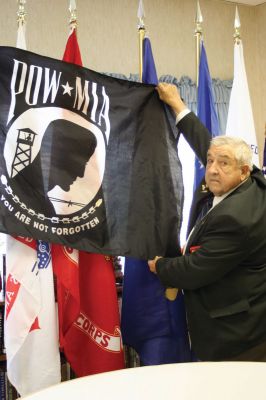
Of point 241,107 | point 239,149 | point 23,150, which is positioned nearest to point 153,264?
point 239,149

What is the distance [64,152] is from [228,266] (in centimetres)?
73

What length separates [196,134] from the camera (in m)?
2.09

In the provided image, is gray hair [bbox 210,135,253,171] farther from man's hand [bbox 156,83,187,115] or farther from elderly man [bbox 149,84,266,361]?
man's hand [bbox 156,83,187,115]

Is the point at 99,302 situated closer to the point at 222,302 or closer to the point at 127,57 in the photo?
the point at 222,302

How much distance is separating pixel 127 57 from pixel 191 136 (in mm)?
1471

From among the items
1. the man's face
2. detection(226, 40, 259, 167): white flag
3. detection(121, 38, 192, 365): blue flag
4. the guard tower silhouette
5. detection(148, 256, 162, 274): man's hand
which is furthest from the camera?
detection(226, 40, 259, 167): white flag

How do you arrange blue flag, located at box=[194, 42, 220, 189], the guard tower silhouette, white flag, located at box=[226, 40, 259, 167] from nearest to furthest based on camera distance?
the guard tower silhouette
blue flag, located at box=[194, 42, 220, 189]
white flag, located at box=[226, 40, 259, 167]

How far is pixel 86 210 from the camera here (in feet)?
6.19

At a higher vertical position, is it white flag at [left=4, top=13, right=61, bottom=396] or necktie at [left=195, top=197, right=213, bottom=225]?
→ necktie at [left=195, top=197, right=213, bottom=225]

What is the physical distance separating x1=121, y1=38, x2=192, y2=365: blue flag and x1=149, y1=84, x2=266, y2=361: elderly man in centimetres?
20

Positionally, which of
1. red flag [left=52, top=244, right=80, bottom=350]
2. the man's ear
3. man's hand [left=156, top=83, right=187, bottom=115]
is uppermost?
man's hand [left=156, top=83, right=187, bottom=115]

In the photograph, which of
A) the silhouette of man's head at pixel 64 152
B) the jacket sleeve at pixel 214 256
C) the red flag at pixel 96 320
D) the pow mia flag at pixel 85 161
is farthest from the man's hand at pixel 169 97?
the red flag at pixel 96 320

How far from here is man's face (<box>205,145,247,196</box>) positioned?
1.87 metres

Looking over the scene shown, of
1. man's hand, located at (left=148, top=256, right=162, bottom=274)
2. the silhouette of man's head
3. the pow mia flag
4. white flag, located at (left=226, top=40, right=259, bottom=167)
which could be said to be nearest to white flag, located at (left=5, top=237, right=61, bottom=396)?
the pow mia flag
